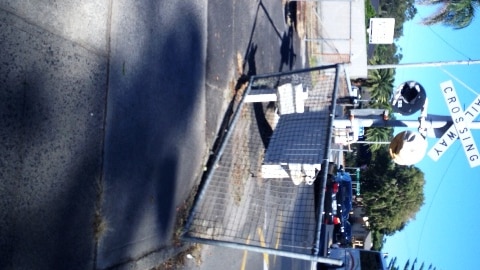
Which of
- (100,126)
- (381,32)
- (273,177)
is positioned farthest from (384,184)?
(100,126)

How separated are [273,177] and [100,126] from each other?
3795mm

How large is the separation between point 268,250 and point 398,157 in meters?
2.88

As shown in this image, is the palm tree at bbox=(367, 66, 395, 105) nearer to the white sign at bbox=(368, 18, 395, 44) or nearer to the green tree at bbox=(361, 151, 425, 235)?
the green tree at bbox=(361, 151, 425, 235)

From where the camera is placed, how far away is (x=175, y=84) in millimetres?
8602

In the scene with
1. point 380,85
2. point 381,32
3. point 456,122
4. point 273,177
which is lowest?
point 273,177

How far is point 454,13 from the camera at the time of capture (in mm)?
27922

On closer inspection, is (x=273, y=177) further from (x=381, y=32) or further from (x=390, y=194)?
(x=390, y=194)

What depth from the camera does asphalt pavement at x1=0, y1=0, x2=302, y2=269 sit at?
17.5 feet

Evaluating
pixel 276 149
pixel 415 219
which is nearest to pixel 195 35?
pixel 276 149

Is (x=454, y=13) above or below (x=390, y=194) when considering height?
above

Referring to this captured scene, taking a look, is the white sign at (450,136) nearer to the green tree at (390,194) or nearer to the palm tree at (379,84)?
the palm tree at (379,84)

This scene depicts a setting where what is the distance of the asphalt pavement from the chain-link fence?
49cm

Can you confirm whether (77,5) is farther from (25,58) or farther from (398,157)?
(398,157)

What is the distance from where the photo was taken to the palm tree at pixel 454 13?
27.1 metres
